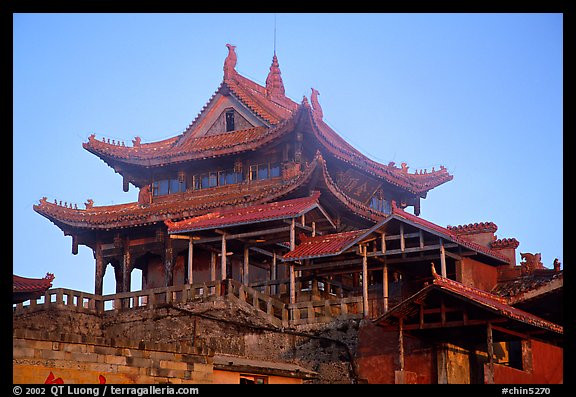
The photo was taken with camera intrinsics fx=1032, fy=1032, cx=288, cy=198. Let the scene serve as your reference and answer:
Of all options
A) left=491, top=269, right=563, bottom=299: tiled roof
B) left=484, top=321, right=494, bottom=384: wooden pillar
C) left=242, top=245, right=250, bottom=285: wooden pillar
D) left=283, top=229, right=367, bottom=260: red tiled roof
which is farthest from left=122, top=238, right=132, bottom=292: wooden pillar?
left=484, top=321, right=494, bottom=384: wooden pillar

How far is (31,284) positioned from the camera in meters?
39.9

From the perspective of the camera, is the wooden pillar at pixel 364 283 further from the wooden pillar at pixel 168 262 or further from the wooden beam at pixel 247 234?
the wooden pillar at pixel 168 262

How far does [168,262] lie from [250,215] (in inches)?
283

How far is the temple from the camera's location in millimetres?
27500

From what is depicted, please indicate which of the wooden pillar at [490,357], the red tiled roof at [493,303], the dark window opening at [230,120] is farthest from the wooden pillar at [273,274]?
the wooden pillar at [490,357]

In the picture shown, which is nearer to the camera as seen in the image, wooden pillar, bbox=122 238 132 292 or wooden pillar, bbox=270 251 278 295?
wooden pillar, bbox=270 251 278 295

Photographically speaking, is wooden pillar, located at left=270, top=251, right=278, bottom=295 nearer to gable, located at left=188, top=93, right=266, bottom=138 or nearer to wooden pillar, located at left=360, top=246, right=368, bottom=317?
wooden pillar, located at left=360, top=246, right=368, bottom=317

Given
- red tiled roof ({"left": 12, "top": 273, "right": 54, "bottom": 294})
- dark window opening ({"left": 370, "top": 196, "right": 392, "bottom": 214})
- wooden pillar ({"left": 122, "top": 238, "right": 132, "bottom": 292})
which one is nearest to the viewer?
red tiled roof ({"left": 12, "top": 273, "right": 54, "bottom": 294})

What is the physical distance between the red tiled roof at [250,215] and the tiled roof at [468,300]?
952 cm

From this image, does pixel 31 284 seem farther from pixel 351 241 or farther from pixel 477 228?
pixel 477 228

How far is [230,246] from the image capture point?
4028 cm

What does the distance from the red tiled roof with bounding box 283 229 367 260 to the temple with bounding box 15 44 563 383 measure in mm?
79
